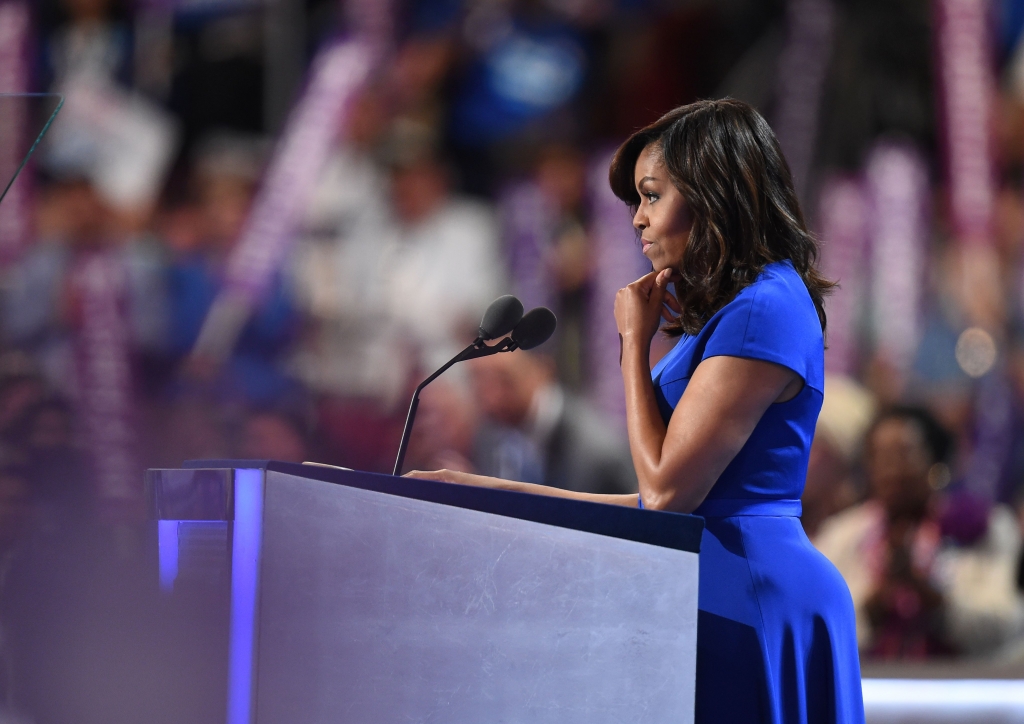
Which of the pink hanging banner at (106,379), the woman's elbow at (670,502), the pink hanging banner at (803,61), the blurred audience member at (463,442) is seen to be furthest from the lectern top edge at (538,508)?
the pink hanging banner at (803,61)

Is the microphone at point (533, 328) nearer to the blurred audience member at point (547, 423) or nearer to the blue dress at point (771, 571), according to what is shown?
the blue dress at point (771, 571)

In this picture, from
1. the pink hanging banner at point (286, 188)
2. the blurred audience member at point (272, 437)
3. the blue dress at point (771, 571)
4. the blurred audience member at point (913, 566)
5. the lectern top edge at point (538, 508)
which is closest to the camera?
the lectern top edge at point (538, 508)

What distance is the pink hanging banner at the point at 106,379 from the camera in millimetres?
3967

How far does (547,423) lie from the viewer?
3.75 meters

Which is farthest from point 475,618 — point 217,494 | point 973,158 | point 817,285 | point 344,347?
point 973,158

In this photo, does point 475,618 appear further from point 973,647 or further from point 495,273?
point 495,273

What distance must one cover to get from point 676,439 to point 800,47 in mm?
3524

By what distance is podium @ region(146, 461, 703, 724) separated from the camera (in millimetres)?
956

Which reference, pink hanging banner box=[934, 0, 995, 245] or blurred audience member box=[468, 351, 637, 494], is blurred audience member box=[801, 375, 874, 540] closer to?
blurred audience member box=[468, 351, 637, 494]

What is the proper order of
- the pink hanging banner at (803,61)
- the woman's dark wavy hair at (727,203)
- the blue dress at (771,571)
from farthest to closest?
1. the pink hanging banner at (803,61)
2. the woman's dark wavy hair at (727,203)
3. the blue dress at (771,571)

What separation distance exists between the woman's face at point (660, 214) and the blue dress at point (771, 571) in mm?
109

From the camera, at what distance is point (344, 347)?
13.3 feet

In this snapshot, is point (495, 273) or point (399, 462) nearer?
point (399, 462)

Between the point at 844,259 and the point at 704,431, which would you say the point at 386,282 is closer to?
the point at 844,259
